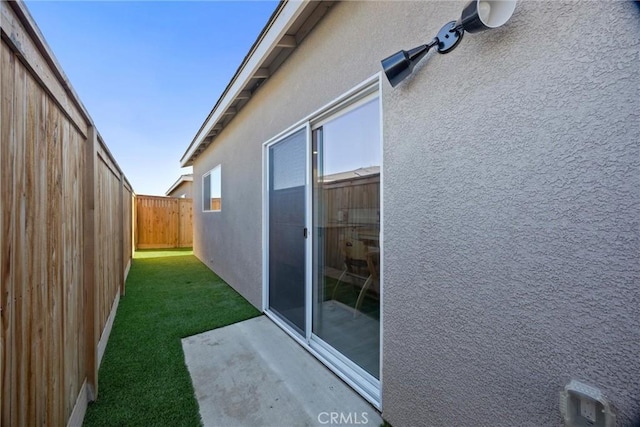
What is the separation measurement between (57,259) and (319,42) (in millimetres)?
2797

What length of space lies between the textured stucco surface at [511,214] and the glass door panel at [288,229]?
126 centimetres

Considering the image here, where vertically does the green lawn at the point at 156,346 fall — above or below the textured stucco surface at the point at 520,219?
below

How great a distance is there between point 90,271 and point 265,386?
1727 mm

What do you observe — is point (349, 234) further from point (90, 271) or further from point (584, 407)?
point (90, 271)

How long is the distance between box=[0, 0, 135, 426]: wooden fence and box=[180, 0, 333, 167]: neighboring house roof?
200 cm

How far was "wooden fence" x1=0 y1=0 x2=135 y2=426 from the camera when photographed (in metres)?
0.94

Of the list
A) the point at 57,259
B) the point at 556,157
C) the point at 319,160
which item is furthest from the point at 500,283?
the point at 57,259

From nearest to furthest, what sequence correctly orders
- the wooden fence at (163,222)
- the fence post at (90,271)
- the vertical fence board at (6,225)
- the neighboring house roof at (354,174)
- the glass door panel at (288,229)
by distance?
the vertical fence board at (6,225) < the fence post at (90,271) < the neighboring house roof at (354,174) < the glass door panel at (288,229) < the wooden fence at (163,222)

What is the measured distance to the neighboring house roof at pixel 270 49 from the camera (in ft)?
8.42

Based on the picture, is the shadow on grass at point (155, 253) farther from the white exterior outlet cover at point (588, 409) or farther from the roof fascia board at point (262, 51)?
the white exterior outlet cover at point (588, 409)

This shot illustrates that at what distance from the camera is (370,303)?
225 cm

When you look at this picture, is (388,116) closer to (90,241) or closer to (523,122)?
(523,122)

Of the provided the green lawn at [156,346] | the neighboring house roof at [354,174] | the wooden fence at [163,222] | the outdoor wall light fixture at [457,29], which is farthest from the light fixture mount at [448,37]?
the wooden fence at [163,222]

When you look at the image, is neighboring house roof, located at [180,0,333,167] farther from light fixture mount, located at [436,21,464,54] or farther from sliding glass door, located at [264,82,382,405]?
light fixture mount, located at [436,21,464,54]
